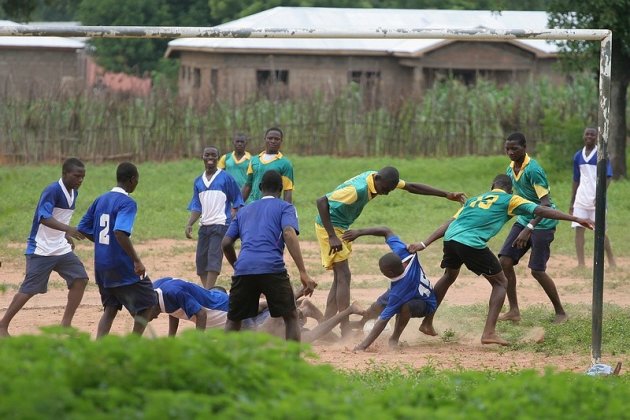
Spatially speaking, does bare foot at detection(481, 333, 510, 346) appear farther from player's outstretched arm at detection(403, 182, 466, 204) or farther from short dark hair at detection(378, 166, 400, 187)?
short dark hair at detection(378, 166, 400, 187)

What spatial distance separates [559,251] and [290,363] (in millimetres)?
10618

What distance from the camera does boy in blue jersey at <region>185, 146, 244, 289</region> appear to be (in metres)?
11.5

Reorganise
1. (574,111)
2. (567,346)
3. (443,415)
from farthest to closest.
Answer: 1. (574,111)
2. (567,346)
3. (443,415)

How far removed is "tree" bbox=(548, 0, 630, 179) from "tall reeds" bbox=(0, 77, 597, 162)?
2.01 m

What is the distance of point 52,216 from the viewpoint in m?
9.21

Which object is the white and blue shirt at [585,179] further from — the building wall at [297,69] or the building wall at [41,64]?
the building wall at [41,64]

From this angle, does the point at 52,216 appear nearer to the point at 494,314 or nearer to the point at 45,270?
the point at 45,270

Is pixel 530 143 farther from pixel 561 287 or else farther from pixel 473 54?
pixel 561 287

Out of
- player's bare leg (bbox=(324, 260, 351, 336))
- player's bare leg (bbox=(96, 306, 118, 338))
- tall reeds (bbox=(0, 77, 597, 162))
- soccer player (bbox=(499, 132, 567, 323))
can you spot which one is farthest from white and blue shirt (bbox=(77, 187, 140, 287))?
tall reeds (bbox=(0, 77, 597, 162))

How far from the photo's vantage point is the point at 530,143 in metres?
24.2

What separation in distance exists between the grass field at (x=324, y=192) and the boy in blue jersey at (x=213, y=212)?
345 cm

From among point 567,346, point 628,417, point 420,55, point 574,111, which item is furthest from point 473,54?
point 628,417

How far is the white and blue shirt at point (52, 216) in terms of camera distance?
363 inches

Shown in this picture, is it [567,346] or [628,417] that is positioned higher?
[628,417]
